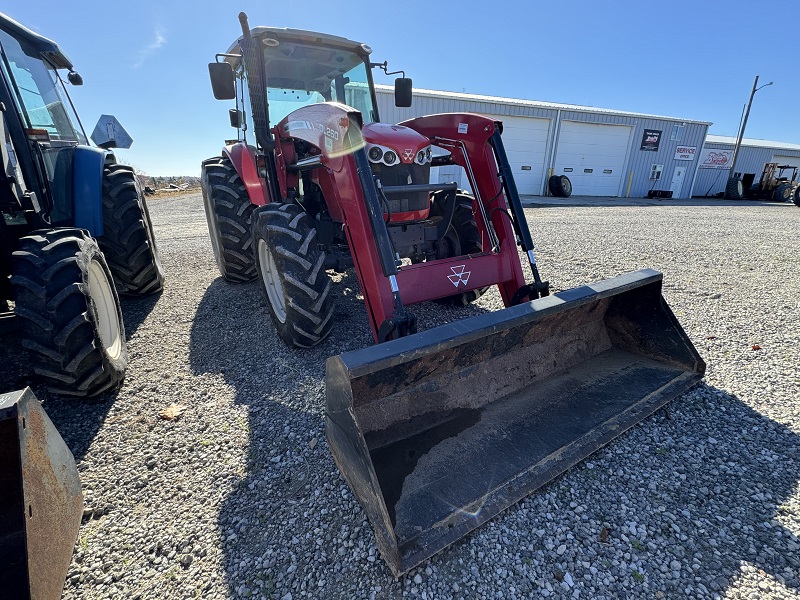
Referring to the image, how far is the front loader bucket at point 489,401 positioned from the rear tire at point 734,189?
2784 centimetres

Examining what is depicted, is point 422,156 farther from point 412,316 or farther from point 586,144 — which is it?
point 586,144

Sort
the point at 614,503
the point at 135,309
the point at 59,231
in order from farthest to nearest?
the point at 135,309 → the point at 59,231 → the point at 614,503

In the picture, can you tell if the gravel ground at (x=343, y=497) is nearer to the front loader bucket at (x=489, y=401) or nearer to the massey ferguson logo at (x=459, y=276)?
the front loader bucket at (x=489, y=401)

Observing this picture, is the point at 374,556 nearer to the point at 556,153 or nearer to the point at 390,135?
the point at 390,135

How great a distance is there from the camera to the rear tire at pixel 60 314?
2.25 metres

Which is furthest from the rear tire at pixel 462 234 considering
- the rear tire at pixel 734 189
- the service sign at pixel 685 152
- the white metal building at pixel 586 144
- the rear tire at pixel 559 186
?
the rear tire at pixel 734 189

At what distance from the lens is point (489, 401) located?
233cm

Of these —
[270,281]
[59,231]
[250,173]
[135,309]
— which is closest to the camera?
[59,231]

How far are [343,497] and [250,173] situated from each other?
358 cm

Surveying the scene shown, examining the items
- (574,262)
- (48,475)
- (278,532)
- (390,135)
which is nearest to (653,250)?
A: (574,262)

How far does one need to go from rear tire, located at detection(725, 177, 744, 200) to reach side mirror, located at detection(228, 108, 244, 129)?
28.8 metres

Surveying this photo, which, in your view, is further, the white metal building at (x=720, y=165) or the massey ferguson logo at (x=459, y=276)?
the white metal building at (x=720, y=165)

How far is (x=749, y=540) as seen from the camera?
1663mm

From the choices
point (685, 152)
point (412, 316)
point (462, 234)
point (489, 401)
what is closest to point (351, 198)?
point (412, 316)
